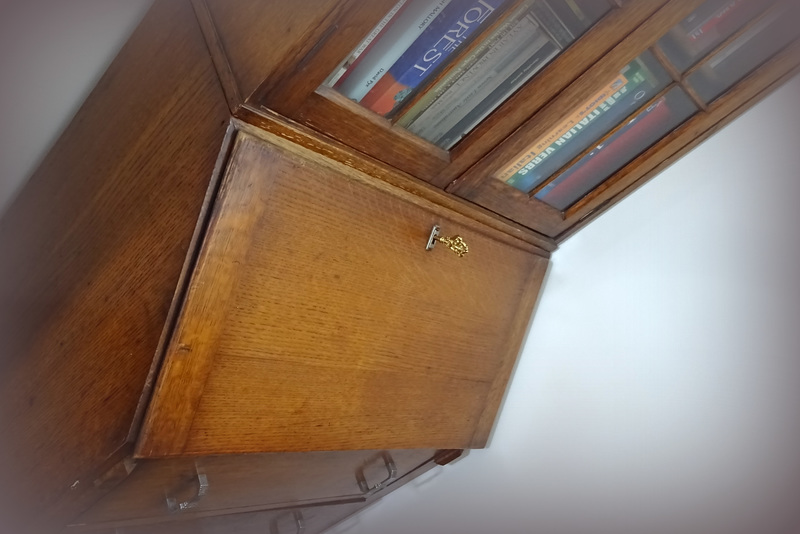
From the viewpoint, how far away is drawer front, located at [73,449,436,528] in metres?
0.78

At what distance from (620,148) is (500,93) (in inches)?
12.1

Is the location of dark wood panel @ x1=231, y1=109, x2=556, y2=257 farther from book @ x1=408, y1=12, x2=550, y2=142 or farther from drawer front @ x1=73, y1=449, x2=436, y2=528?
drawer front @ x1=73, y1=449, x2=436, y2=528

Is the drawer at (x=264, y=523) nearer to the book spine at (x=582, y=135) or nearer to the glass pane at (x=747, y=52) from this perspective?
the book spine at (x=582, y=135)

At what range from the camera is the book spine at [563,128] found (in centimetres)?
85

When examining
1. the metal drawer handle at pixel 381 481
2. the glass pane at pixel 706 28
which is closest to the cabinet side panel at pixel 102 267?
the metal drawer handle at pixel 381 481

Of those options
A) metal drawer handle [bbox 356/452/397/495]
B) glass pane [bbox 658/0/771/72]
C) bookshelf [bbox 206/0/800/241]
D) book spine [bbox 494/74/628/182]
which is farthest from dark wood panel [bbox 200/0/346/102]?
metal drawer handle [bbox 356/452/397/495]

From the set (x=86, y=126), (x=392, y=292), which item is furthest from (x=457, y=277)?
(x=86, y=126)

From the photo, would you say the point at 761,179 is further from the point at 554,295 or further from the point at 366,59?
the point at 366,59

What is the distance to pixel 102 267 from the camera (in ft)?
2.55

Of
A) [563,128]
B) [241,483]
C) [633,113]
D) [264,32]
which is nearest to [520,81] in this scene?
[563,128]

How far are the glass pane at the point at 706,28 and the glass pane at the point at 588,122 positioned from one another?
0.10ft

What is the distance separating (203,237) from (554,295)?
821mm

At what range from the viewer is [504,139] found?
0.85m

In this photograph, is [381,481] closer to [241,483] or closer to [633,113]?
[241,483]
